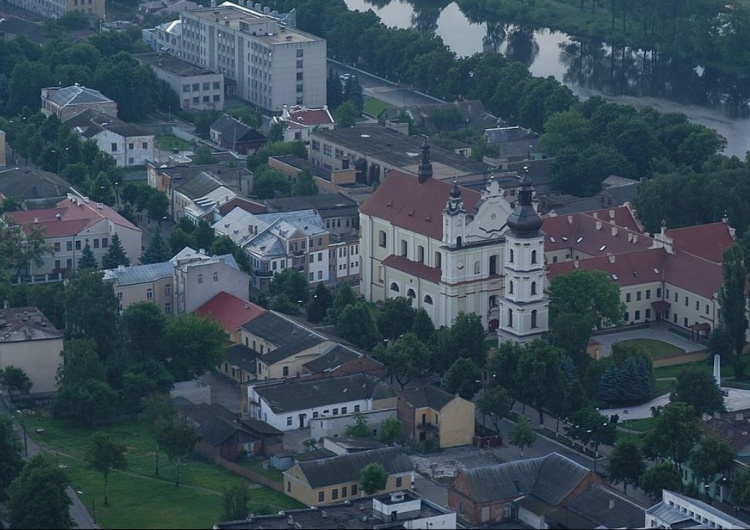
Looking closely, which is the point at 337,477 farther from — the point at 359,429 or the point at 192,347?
the point at 192,347

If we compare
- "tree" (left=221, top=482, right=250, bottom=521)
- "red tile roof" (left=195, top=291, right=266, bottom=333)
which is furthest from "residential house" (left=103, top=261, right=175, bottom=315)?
"tree" (left=221, top=482, right=250, bottom=521)

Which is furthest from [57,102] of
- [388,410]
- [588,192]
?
[388,410]

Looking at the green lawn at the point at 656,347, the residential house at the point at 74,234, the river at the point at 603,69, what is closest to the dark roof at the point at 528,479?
the green lawn at the point at 656,347

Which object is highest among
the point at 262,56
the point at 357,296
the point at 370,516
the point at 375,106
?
the point at 370,516

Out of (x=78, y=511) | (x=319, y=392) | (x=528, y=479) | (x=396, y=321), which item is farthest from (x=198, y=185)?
(x=528, y=479)

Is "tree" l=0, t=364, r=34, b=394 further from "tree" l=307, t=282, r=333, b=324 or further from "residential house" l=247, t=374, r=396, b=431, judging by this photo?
"tree" l=307, t=282, r=333, b=324

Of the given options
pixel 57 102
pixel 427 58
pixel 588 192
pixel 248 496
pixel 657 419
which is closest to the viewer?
pixel 248 496

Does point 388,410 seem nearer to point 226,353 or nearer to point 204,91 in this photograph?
point 226,353
